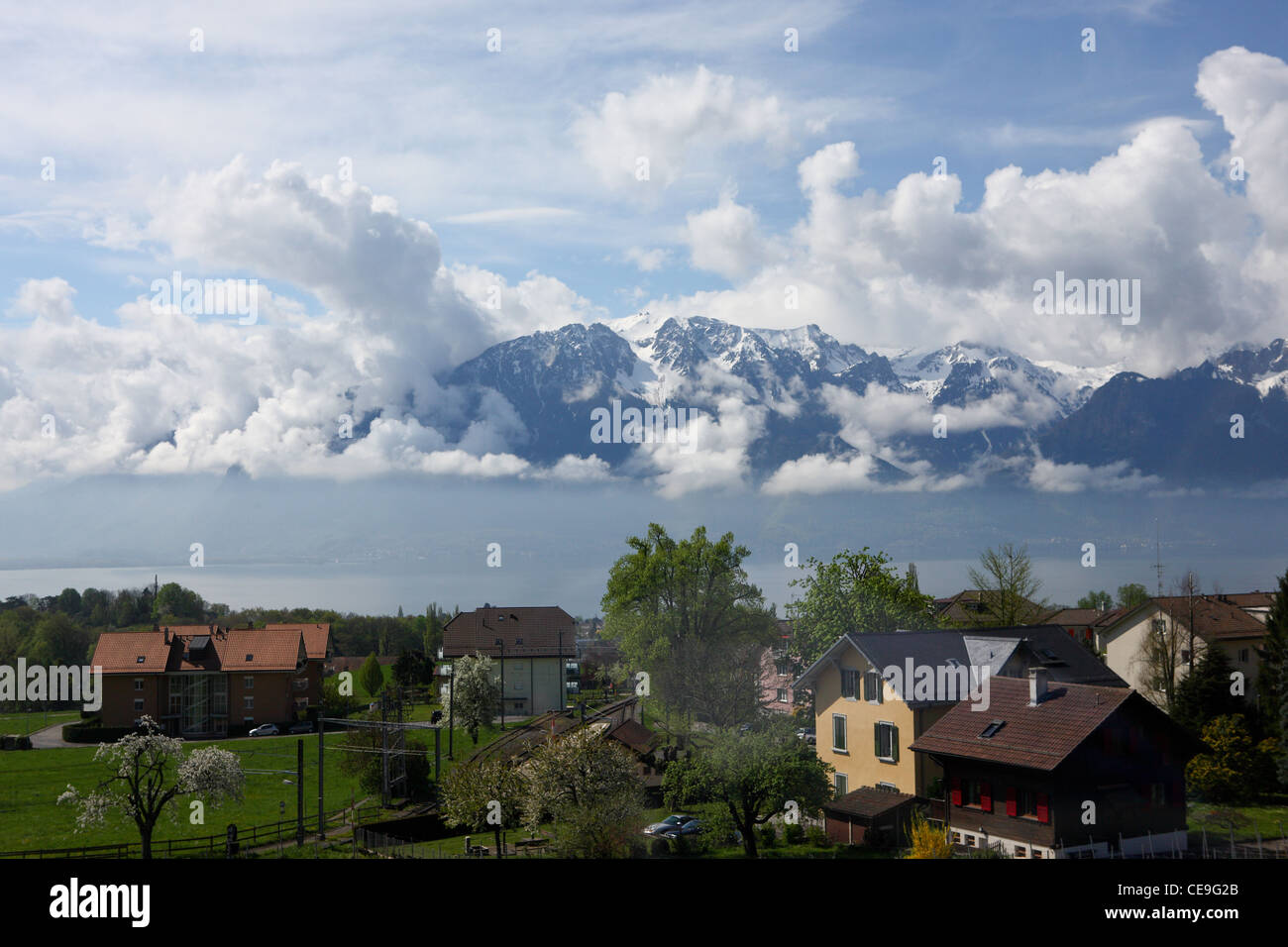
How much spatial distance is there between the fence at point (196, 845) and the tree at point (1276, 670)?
4519 cm

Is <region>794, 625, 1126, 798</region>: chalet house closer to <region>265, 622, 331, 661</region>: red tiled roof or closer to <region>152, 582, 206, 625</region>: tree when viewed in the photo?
<region>265, 622, 331, 661</region>: red tiled roof

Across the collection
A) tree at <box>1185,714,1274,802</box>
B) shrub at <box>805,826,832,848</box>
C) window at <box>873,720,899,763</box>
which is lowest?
shrub at <box>805,826,832,848</box>

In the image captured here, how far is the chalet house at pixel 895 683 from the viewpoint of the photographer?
3809 cm

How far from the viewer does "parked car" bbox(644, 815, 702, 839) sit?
38.7 meters

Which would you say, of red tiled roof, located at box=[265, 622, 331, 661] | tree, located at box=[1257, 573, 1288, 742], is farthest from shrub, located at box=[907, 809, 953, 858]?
red tiled roof, located at box=[265, 622, 331, 661]

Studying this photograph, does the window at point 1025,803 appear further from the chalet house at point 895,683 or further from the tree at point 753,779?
the tree at point 753,779

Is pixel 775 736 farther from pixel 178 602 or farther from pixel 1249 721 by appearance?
pixel 178 602

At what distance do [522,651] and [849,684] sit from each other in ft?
184

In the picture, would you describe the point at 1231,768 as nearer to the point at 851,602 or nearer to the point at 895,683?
the point at 895,683

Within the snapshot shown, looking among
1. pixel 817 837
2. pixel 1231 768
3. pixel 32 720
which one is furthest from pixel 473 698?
pixel 32 720

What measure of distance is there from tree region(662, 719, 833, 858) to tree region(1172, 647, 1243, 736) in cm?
2443

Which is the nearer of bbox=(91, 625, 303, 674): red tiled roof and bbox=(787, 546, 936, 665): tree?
bbox=(787, 546, 936, 665): tree
